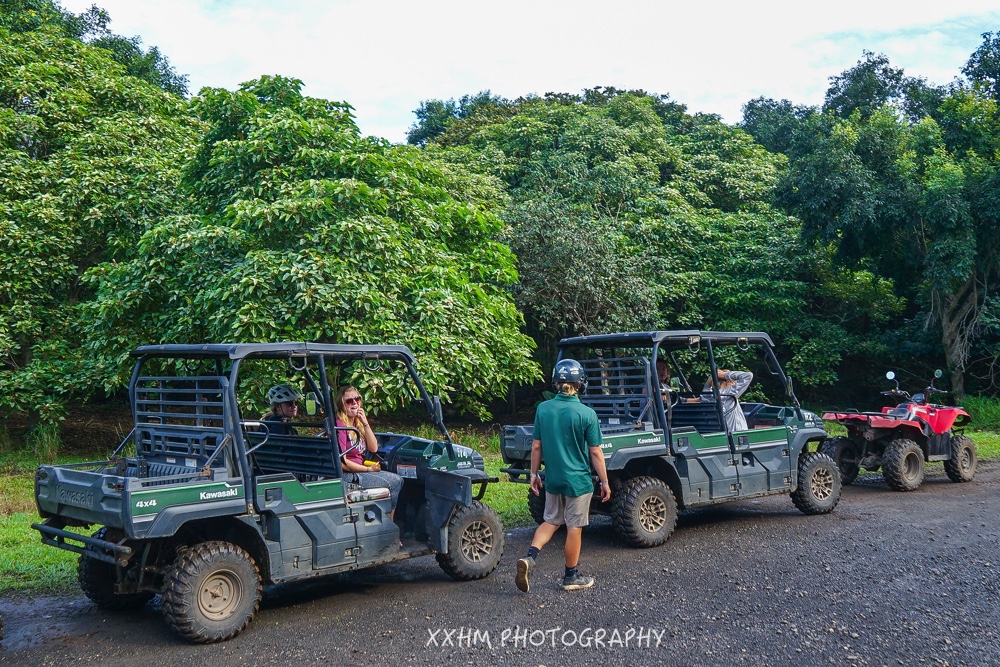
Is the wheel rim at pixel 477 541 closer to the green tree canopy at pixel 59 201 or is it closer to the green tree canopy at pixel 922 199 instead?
the green tree canopy at pixel 59 201

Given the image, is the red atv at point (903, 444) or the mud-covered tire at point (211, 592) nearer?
the mud-covered tire at point (211, 592)

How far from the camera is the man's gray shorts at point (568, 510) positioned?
678 centimetres

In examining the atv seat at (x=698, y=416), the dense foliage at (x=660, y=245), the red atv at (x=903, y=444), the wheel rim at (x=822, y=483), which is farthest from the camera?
the dense foliage at (x=660, y=245)

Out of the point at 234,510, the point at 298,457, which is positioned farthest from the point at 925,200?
the point at 234,510

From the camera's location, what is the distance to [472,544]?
7.27 metres

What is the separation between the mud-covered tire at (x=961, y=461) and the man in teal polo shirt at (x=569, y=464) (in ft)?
25.6

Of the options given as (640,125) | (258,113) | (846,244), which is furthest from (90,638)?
(640,125)

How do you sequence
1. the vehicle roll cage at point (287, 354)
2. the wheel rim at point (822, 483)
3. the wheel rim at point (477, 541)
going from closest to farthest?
1. the vehicle roll cage at point (287, 354)
2. the wheel rim at point (477, 541)
3. the wheel rim at point (822, 483)

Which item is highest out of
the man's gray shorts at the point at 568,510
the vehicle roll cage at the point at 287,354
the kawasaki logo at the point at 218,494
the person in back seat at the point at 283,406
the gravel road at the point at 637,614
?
the vehicle roll cage at the point at 287,354

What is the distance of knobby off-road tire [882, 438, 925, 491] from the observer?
11.4 meters

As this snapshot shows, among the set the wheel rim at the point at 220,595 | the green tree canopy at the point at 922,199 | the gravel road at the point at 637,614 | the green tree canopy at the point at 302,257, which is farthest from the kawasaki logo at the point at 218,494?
the green tree canopy at the point at 922,199

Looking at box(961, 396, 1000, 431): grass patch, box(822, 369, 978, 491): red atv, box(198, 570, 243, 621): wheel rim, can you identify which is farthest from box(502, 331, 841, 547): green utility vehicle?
box(961, 396, 1000, 431): grass patch

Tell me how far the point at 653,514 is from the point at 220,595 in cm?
428

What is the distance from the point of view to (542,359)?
23062 millimetres
